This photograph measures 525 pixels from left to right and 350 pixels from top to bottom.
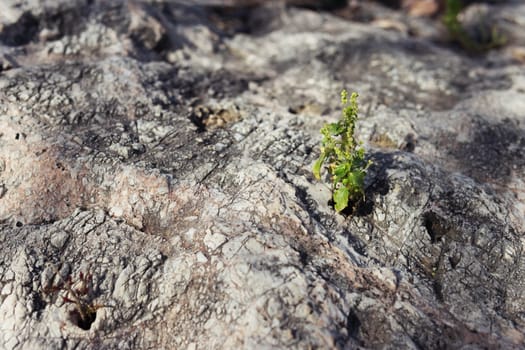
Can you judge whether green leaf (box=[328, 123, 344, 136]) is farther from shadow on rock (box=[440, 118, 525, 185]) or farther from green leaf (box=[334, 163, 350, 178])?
shadow on rock (box=[440, 118, 525, 185])

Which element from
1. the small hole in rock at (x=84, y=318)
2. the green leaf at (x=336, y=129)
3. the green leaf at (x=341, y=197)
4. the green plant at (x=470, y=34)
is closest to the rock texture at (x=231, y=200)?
the small hole in rock at (x=84, y=318)

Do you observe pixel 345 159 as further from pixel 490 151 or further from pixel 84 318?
pixel 84 318

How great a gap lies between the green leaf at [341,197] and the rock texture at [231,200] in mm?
149

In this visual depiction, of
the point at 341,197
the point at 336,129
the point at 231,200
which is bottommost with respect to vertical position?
the point at 231,200

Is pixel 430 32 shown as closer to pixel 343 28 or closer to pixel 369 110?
pixel 343 28

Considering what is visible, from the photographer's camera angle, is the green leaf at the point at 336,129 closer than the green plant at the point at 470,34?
Yes

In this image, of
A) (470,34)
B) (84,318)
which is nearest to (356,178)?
(84,318)

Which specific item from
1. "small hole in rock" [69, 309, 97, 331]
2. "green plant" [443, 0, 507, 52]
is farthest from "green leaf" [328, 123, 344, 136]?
"green plant" [443, 0, 507, 52]

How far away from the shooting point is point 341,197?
334 centimetres

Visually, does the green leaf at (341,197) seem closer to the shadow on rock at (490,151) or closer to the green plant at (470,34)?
the shadow on rock at (490,151)

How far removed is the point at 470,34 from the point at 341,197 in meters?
4.90

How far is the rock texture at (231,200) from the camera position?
2934 mm

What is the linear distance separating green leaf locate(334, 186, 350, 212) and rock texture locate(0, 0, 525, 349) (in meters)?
0.15

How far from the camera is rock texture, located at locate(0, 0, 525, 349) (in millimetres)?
2934
